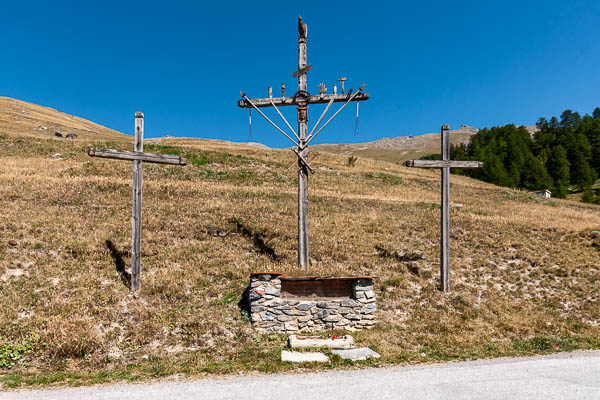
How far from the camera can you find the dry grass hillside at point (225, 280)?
289 inches

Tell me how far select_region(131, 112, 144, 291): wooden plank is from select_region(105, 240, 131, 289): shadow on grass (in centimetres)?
56

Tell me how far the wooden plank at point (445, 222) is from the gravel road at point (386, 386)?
4466 millimetres

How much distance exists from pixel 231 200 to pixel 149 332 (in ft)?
47.8

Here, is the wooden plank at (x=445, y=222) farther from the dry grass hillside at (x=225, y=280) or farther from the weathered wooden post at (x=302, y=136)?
the weathered wooden post at (x=302, y=136)

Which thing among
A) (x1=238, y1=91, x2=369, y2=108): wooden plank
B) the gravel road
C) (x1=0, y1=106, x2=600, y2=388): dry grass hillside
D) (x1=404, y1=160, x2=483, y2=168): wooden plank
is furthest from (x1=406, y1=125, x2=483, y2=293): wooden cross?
the gravel road

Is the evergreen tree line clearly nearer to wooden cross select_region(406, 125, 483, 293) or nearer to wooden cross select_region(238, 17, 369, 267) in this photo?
wooden cross select_region(406, 125, 483, 293)

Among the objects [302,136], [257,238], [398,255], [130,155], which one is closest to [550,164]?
[398,255]

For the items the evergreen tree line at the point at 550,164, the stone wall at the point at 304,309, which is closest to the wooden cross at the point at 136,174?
the stone wall at the point at 304,309

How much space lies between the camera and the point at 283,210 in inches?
811

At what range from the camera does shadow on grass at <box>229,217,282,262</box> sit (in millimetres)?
12930

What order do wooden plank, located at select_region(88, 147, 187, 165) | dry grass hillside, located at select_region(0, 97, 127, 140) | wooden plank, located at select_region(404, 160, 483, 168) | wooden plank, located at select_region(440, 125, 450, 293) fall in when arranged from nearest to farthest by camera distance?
wooden plank, located at select_region(88, 147, 187, 165), wooden plank, located at select_region(440, 125, 450, 293), wooden plank, located at select_region(404, 160, 483, 168), dry grass hillside, located at select_region(0, 97, 127, 140)

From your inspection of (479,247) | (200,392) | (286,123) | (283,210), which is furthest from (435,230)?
(200,392)

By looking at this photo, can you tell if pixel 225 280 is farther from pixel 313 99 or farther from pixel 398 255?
pixel 398 255

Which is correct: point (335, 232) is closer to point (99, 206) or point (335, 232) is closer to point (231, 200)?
point (231, 200)
